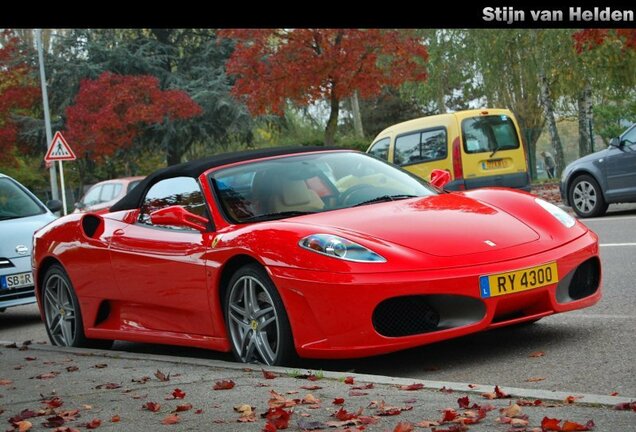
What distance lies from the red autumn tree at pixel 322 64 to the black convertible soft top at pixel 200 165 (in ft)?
77.0

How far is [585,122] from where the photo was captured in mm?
39125

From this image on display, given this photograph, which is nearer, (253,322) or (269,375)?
(269,375)

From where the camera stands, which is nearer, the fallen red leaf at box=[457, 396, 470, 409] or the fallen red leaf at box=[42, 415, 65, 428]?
the fallen red leaf at box=[457, 396, 470, 409]

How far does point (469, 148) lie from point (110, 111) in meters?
23.7

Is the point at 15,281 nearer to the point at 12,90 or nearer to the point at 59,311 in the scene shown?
the point at 59,311

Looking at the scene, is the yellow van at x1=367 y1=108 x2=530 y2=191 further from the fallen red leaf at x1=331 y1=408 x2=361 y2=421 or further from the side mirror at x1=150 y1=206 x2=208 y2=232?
the fallen red leaf at x1=331 y1=408 x2=361 y2=421

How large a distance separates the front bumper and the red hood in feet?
0.64

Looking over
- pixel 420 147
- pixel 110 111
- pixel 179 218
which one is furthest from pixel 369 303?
pixel 110 111

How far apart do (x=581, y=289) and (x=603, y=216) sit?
1140 cm

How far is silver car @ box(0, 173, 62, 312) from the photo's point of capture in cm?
1187

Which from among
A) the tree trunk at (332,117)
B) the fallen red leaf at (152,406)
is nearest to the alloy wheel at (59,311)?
the fallen red leaf at (152,406)

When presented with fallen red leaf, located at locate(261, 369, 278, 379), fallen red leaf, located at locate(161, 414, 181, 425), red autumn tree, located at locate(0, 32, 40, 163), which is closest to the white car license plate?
fallen red leaf, located at locate(261, 369, 278, 379)

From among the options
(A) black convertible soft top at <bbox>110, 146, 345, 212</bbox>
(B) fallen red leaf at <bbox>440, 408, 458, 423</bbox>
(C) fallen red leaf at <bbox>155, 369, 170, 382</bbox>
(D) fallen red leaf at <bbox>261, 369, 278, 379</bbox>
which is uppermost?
(A) black convertible soft top at <bbox>110, 146, 345, 212</bbox>
